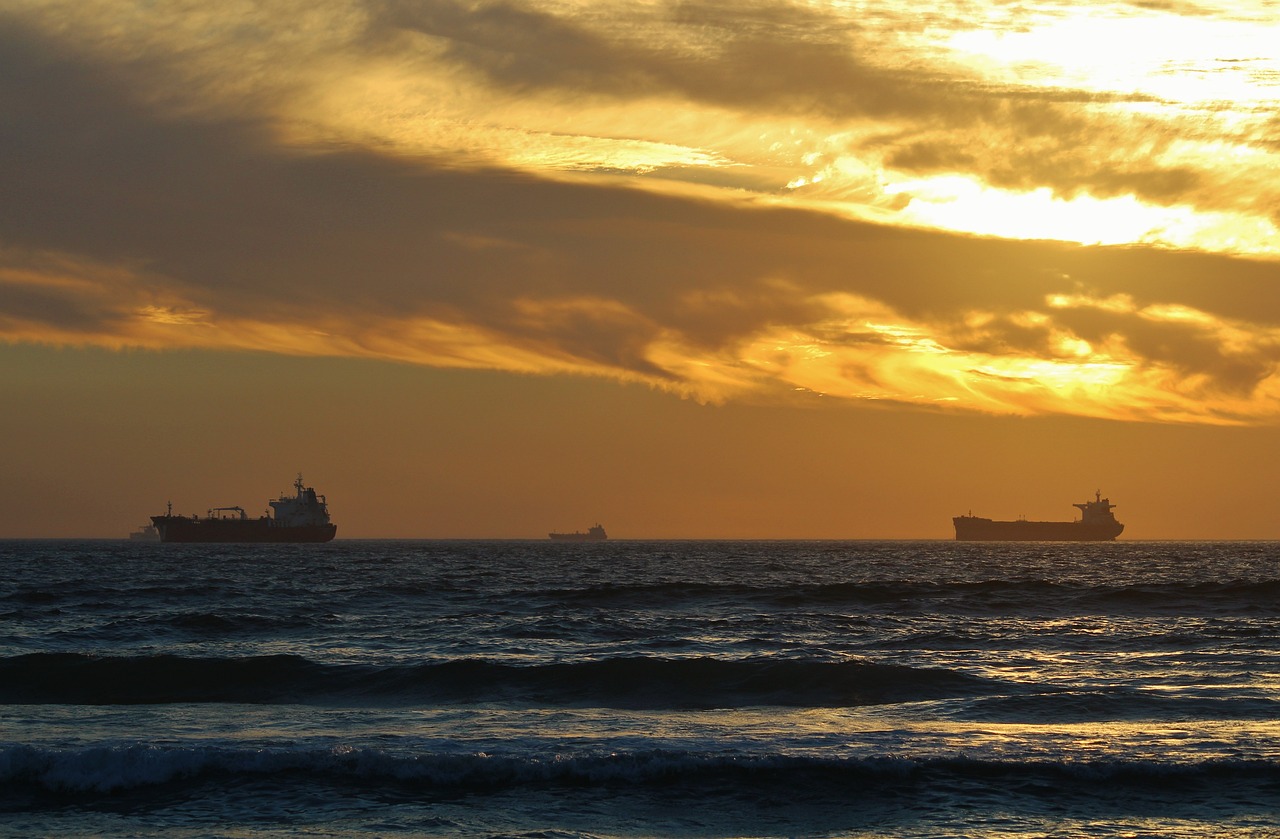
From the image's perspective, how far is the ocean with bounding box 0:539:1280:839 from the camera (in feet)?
49.5

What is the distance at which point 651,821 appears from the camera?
1490 centimetres

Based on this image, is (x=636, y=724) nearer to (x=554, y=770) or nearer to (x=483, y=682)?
(x=554, y=770)

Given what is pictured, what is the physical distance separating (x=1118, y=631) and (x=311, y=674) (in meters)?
26.7

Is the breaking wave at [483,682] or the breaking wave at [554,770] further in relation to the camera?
the breaking wave at [483,682]

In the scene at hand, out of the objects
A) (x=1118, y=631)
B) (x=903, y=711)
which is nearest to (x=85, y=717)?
(x=903, y=711)

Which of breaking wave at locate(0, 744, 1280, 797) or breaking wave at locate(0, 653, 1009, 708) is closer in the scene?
breaking wave at locate(0, 744, 1280, 797)

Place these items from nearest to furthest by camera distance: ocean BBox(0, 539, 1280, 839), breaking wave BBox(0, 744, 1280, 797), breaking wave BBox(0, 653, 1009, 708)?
ocean BBox(0, 539, 1280, 839), breaking wave BBox(0, 744, 1280, 797), breaking wave BBox(0, 653, 1009, 708)

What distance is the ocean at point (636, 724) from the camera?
49.5 feet

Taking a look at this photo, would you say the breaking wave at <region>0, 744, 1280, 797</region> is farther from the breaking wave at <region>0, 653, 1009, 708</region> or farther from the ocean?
Answer: the breaking wave at <region>0, 653, 1009, 708</region>

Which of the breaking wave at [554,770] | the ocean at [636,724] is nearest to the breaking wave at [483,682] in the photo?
the ocean at [636,724]

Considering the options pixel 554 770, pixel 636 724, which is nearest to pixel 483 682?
pixel 636 724

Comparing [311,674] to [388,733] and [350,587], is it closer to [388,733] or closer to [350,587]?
[388,733]

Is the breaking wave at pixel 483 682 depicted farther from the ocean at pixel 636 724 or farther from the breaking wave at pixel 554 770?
the breaking wave at pixel 554 770

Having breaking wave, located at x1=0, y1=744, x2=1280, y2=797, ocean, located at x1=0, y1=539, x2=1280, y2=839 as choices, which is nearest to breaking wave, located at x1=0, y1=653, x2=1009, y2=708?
ocean, located at x1=0, y1=539, x2=1280, y2=839
